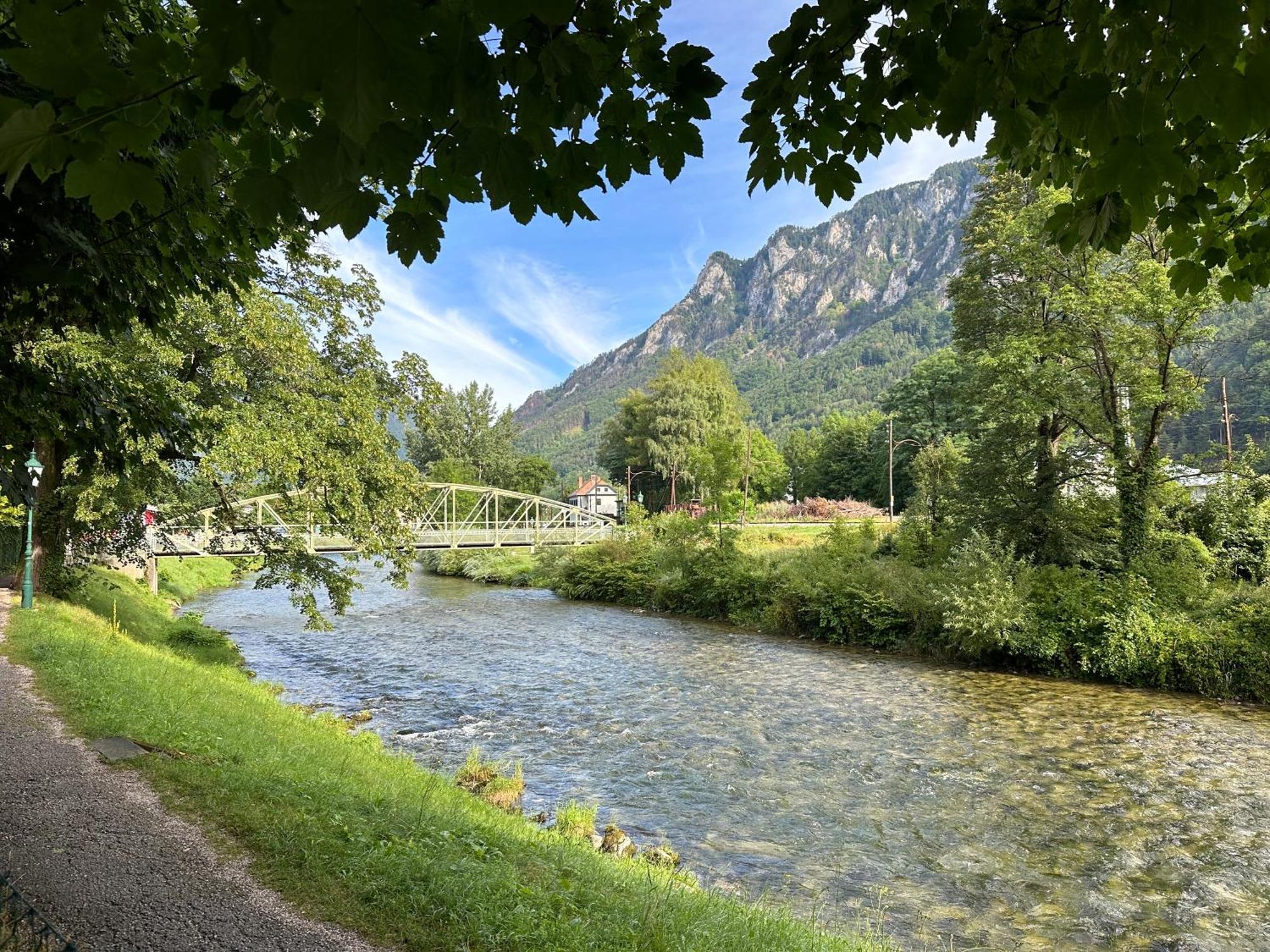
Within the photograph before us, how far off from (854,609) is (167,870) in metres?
17.8

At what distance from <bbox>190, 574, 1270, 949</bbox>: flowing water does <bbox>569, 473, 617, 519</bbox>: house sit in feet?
232

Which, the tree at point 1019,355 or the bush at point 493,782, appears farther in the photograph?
the tree at point 1019,355

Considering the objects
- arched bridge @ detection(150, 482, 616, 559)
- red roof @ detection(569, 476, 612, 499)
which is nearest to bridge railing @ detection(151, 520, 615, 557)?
arched bridge @ detection(150, 482, 616, 559)

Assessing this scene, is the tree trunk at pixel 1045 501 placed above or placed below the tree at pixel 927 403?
below

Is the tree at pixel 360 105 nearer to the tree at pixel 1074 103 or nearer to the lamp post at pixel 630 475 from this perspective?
the tree at pixel 1074 103

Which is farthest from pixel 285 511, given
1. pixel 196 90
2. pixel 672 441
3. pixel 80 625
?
pixel 672 441

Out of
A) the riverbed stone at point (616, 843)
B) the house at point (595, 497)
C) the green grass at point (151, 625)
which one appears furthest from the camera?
the house at point (595, 497)

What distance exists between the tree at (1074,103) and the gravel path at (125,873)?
172 inches

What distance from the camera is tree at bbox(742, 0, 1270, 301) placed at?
174 cm

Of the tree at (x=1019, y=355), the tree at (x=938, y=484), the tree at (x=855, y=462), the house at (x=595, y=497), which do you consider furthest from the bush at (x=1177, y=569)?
the house at (x=595, y=497)

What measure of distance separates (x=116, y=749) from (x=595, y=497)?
276 feet

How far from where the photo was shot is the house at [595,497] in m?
90.7

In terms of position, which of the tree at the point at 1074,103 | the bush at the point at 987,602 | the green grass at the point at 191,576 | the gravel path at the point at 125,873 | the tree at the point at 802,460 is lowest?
the green grass at the point at 191,576

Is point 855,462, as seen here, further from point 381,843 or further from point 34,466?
point 381,843
